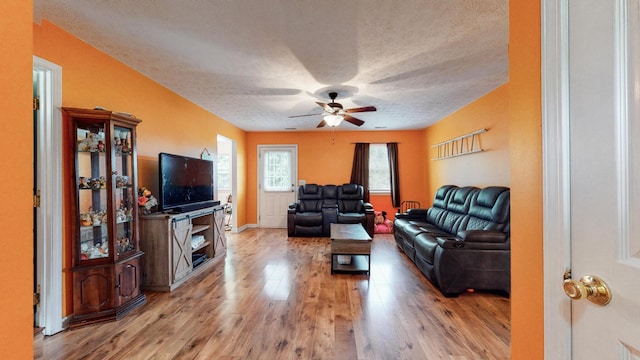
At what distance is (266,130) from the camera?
20.6 feet

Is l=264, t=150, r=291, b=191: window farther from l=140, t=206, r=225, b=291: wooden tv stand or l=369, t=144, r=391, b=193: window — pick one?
l=140, t=206, r=225, b=291: wooden tv stand

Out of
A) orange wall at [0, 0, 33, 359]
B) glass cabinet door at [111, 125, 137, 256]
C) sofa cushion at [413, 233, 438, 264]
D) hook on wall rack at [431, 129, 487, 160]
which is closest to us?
orange wall at [0, 0, 33, 359]

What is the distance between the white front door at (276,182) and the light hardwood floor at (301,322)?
309 centimetres

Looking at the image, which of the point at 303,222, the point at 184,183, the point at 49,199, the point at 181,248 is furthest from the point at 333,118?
the point at 49,199

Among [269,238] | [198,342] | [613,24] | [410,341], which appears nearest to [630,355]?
[613,24]

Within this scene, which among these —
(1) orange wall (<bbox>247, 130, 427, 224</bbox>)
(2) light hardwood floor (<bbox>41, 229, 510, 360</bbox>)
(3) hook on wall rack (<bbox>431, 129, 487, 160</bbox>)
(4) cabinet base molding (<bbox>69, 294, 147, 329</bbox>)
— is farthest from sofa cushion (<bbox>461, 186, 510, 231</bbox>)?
(4) cabinet base molding (<bbox>69, 294, 147, 329</bbox>)

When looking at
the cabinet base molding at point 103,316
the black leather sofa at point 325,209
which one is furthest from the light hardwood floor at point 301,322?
the black leather sofa at point 325,209

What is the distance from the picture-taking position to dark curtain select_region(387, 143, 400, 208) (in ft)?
20.5

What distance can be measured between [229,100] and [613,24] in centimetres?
398

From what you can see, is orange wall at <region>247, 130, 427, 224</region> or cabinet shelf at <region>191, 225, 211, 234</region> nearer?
cabinet shelf at <region>191, 225, 211, 234</region>

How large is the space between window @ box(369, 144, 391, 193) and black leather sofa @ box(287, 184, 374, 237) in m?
0.60

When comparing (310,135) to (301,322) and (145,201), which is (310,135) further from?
(301,322)

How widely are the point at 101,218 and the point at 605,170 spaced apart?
320 centimetres

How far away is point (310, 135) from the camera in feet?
21.1
